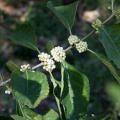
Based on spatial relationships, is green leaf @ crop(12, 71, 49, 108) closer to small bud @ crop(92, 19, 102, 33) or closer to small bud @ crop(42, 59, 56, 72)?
small bud @ crop(42, 59, 56, 72)

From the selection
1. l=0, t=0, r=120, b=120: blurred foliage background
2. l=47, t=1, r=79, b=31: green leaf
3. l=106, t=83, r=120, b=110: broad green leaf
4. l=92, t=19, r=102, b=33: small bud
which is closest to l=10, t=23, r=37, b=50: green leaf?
l=47, t=1, r=79, b=31: green leaf

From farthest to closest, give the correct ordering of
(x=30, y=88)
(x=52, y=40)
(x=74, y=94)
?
(x=52, y=40)
(x=74, y=94)
(x=30, y=88)

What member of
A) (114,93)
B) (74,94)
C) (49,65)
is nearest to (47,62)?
(49,65)

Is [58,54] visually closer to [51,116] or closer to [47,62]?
[47,62]

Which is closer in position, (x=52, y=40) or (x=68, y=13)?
(x=68, y=13)

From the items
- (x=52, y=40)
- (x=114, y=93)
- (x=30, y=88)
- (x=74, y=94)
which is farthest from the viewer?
(x=52, y=40)

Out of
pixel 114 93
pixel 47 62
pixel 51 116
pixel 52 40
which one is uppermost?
pixel 52 40

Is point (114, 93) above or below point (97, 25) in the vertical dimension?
below

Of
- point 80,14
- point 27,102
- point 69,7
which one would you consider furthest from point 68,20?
point 80,14
